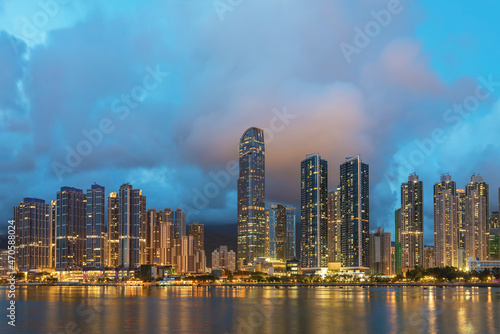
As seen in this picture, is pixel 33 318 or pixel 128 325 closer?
pixel 128 325

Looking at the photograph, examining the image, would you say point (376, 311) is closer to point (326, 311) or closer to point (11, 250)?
point (326, 311)

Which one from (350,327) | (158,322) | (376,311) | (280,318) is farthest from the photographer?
(376,311)

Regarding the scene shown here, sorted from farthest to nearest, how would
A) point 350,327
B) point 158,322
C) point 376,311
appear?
point 376,311 → point 158,322 → point 350,327

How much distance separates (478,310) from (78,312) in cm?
6429

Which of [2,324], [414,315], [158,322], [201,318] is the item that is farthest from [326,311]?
[2,324]

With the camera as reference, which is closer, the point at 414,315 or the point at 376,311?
the point at 414,315

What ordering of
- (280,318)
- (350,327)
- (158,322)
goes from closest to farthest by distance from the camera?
(350,327)
(158,322)
(280,318)

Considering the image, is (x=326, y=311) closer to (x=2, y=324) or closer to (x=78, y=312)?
(x=78, y=312)

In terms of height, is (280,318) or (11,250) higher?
(11,250)

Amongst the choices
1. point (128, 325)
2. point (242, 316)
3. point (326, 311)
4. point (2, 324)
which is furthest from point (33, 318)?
point (326, 311)

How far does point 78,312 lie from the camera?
315 feet

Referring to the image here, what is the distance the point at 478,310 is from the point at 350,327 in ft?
115

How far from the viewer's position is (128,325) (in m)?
73.9

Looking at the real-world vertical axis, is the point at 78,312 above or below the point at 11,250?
below
